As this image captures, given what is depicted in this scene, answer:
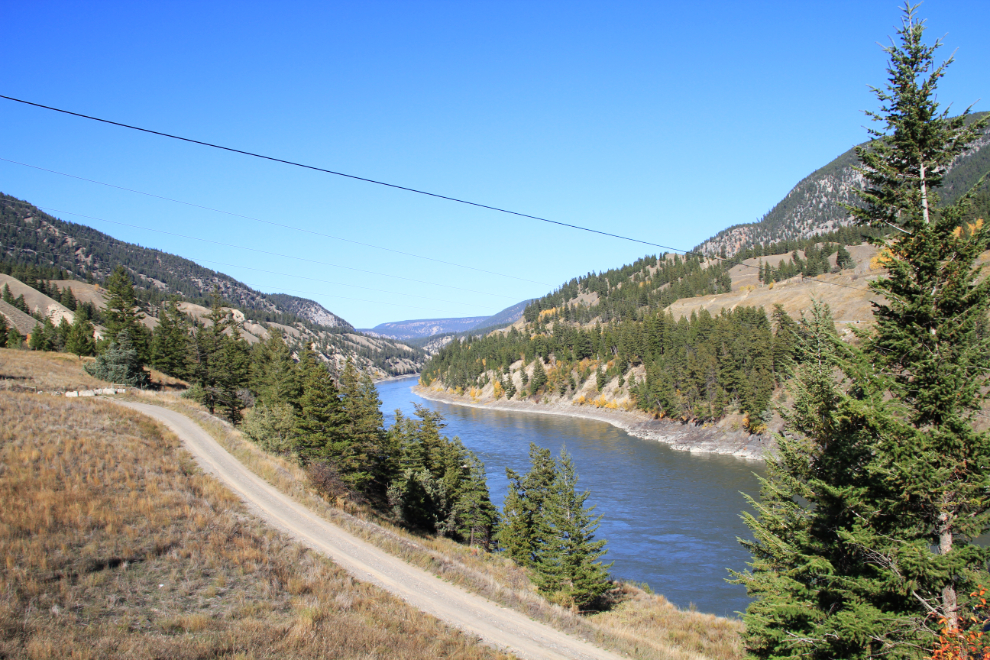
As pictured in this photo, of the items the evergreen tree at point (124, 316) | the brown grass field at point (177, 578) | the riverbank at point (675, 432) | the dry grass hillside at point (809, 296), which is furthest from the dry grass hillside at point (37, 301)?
the dry grass hillside at point (809, 296)

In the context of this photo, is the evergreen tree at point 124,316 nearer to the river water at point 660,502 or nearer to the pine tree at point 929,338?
the river water at point 660,502

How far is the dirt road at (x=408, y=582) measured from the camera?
43.1 feet

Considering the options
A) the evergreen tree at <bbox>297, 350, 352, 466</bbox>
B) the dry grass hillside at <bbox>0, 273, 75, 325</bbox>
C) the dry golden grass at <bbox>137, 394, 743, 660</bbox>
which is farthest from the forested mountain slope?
the dry grass hillside at <bbox>0, 273, 75, 325</bbox>

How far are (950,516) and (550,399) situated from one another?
4315 inches

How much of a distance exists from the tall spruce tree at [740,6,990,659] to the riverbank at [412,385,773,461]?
32.1 metres

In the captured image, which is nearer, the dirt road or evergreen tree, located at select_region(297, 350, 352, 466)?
the dirt road

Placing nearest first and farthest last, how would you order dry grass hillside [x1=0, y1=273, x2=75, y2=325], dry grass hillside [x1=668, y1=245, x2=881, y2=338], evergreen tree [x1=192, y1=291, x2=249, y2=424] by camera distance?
evergreen tree [x1=192, y1=291, x2=249, y2=424] < dry grass hillside [x1=668, y1=245, x2=881, y2=338] < dry grass hillside [x1=0, y1=273, x2=75, y2=325]

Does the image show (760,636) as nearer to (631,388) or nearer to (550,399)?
(631,388)

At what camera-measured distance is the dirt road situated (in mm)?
13141

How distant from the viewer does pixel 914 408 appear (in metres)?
9.70

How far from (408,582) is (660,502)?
105ft

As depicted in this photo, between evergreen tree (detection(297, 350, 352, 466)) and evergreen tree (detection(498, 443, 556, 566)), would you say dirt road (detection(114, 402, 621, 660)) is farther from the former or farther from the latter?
evergreen tree (detection(498, 443, 556, 566))

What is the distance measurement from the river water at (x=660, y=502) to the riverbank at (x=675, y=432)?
2150mm

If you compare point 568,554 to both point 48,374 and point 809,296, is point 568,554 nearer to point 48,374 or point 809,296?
point 48,374
